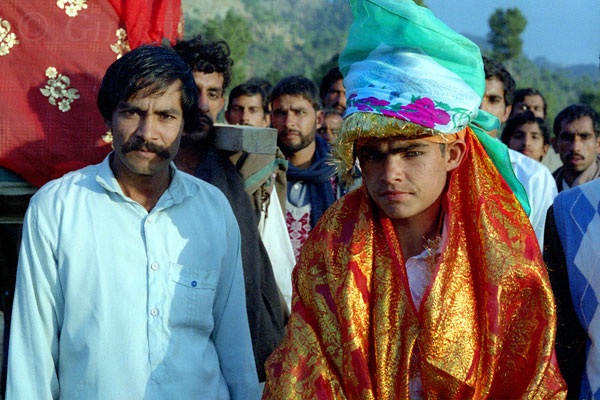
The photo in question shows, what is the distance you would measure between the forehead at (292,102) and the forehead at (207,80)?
4.56 feet

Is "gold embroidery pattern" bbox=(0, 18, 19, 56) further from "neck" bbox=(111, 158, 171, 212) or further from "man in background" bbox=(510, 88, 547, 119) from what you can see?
"man in background" bbox=(510, 88, 547, 119)

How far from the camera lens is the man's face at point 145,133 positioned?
2.58m

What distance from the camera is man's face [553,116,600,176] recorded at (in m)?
6.36

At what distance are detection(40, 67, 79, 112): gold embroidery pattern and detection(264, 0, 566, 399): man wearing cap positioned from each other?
1338 mm

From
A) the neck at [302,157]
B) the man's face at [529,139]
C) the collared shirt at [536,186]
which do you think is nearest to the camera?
the collared shirt at [536,186]

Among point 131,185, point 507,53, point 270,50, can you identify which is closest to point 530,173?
point 131,185

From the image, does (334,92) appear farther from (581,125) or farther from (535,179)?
(535,179)

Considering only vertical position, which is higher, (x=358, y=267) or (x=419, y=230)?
(x=419, y=230)

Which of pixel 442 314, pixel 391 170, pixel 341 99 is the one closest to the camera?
pixel 442 314

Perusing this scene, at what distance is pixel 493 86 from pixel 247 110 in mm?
2367

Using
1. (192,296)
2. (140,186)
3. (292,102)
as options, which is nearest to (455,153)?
(192,296)

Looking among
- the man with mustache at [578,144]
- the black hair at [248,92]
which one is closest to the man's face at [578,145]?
the man with mustache at [578,144]

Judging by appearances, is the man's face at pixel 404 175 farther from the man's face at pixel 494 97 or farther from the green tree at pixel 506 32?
the green tree at pixel 506 32

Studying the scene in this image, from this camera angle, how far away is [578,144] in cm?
638
